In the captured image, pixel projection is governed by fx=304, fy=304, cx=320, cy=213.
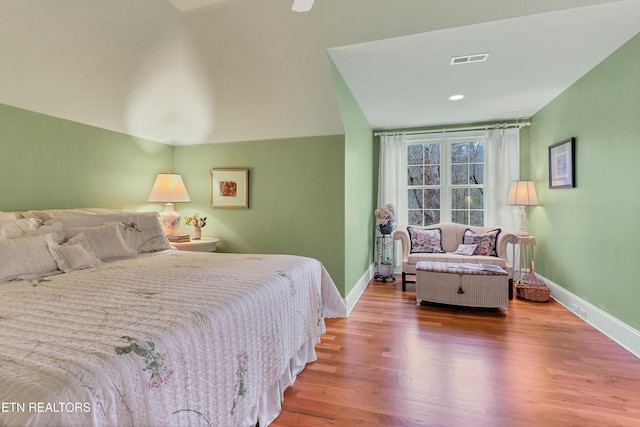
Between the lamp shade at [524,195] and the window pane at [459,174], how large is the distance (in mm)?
789

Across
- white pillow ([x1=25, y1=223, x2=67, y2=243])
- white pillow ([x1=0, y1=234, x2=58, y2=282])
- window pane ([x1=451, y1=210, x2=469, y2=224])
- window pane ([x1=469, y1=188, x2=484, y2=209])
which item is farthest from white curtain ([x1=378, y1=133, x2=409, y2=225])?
white pillow ([x1=0, y1=234, x2=58, y2=282])

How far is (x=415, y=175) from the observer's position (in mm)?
5020

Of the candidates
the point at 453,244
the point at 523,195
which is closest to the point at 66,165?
the point at 453,244

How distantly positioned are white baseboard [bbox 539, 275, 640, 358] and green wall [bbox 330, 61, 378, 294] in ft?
7.49

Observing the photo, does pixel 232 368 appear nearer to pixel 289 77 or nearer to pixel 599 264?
pixel 289 77

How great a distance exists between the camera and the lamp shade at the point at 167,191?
133 inches

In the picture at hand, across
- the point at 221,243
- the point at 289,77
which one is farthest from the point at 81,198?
the point at 289,77

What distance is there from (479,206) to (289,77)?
3530mm

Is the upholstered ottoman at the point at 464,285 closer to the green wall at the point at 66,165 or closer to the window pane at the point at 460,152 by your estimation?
the window pane at the point at 460,152

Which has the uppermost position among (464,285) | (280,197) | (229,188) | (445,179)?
(445,179)

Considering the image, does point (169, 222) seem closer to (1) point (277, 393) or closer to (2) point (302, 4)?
(1) point (277, 393)

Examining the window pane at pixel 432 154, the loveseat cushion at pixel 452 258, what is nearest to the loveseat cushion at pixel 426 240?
the loveseat cushion at pixel 452 258

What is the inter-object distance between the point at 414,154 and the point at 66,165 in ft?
14.7

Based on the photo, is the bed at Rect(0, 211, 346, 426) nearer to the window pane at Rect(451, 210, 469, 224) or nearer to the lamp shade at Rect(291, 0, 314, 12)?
the lamp shade at Rect(291, 0, 314, 12)
